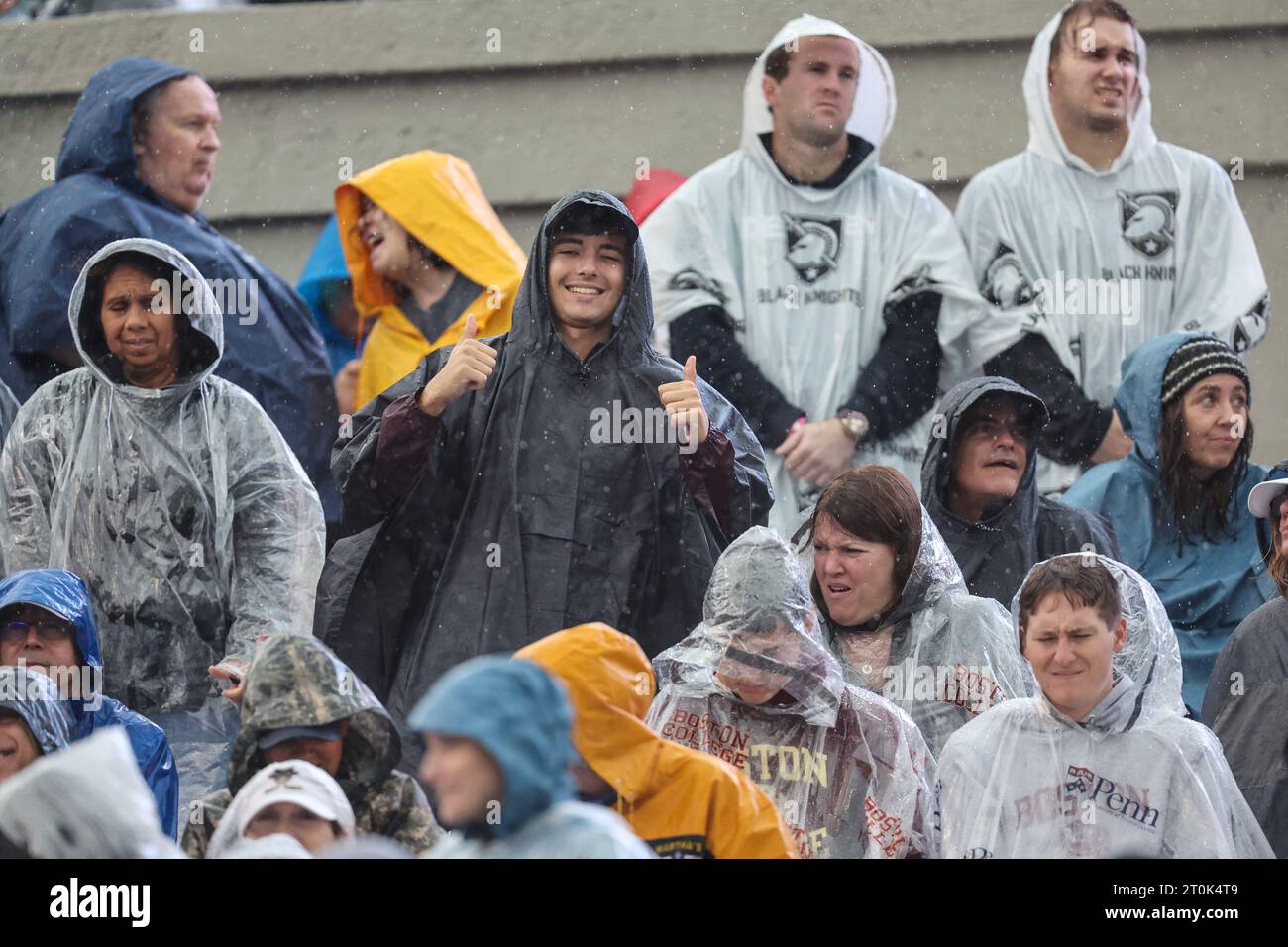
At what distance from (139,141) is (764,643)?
3.23m

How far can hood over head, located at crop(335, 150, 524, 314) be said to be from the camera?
845cm

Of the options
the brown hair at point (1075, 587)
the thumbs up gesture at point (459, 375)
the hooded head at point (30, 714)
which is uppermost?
the thumbs up gesture at point (459, 375)

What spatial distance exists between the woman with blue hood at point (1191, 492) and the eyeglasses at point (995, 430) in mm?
439

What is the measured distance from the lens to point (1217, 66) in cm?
969

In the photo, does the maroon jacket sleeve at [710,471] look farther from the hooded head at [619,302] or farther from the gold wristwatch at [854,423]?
the gold wristwatch at [854,423]

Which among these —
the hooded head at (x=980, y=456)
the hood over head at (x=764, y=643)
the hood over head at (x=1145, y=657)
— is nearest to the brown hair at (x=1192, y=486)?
the hooded head at (x=980, y=456)

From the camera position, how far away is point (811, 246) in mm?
8219

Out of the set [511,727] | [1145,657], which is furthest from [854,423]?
[511,727]

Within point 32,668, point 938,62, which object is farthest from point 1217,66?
point 32,668

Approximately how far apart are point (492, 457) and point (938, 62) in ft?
12.1

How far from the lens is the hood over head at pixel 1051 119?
8531mm

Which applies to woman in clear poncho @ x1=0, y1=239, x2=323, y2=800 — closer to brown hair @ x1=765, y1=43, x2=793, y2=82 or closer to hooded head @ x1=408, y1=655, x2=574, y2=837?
brown hair @ x1=765, y1=43, x2=793, y2=82

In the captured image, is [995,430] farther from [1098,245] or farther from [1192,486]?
[1098,245]
